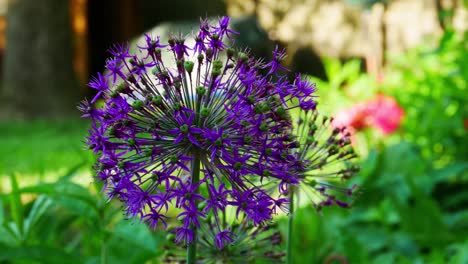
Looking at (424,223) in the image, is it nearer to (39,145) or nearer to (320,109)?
(320,109)

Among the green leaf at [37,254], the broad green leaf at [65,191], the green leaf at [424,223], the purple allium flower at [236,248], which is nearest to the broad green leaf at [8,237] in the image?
the green leaf at [37,254]

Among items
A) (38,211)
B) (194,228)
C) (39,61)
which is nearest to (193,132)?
(194,228)

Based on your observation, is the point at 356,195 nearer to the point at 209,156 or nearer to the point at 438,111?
the point at 209,156

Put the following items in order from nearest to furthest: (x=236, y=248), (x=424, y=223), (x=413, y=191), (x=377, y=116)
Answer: (x=236, y=248), (x=424, y=223), (x=413, y=191), (x=377, y=116)

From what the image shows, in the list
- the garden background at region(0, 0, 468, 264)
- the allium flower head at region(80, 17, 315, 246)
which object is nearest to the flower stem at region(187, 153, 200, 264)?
the allium flower head at region(80, 17, 315, 246)

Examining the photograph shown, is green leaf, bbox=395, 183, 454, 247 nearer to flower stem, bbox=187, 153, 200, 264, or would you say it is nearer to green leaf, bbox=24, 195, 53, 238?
green leaf, bbox=24, 195, 53, 238

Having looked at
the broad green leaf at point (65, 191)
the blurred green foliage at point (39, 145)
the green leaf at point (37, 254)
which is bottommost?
the green leaf at point (37, 254)

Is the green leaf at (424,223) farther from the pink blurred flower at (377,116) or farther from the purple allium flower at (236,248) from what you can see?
the purple allium flower at (236,248)
